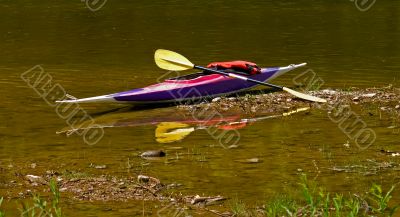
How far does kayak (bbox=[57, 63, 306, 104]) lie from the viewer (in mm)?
18328

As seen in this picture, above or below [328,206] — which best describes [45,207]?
above

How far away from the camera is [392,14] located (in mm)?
36688

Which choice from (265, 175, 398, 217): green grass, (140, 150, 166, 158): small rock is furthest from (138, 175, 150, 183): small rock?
(265, 175, 398, 217): green grass

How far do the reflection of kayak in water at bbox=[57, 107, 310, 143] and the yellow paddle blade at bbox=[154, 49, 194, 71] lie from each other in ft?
6.25

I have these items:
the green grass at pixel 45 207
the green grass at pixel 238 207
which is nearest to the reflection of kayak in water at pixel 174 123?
the green grass at pixel 238 207

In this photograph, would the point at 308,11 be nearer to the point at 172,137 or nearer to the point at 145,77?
the point at 145,77

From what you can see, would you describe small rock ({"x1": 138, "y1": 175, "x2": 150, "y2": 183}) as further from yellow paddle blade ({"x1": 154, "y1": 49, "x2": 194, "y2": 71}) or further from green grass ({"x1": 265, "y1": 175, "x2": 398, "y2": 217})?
yellow paddle blade ({"x1": 154, "y1": 49, "x2": 194, "y2": 71})

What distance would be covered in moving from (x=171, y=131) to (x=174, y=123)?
0.75 meters

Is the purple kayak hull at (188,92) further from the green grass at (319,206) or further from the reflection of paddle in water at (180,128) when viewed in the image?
the green grass at (319,206)

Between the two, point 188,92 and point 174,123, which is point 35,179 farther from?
point 188,92

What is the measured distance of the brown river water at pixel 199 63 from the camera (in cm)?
1303

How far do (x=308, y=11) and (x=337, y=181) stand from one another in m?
26.3

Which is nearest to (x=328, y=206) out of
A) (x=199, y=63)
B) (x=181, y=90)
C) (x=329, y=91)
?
(x=181, y=90)

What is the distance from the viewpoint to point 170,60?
1983 cm
